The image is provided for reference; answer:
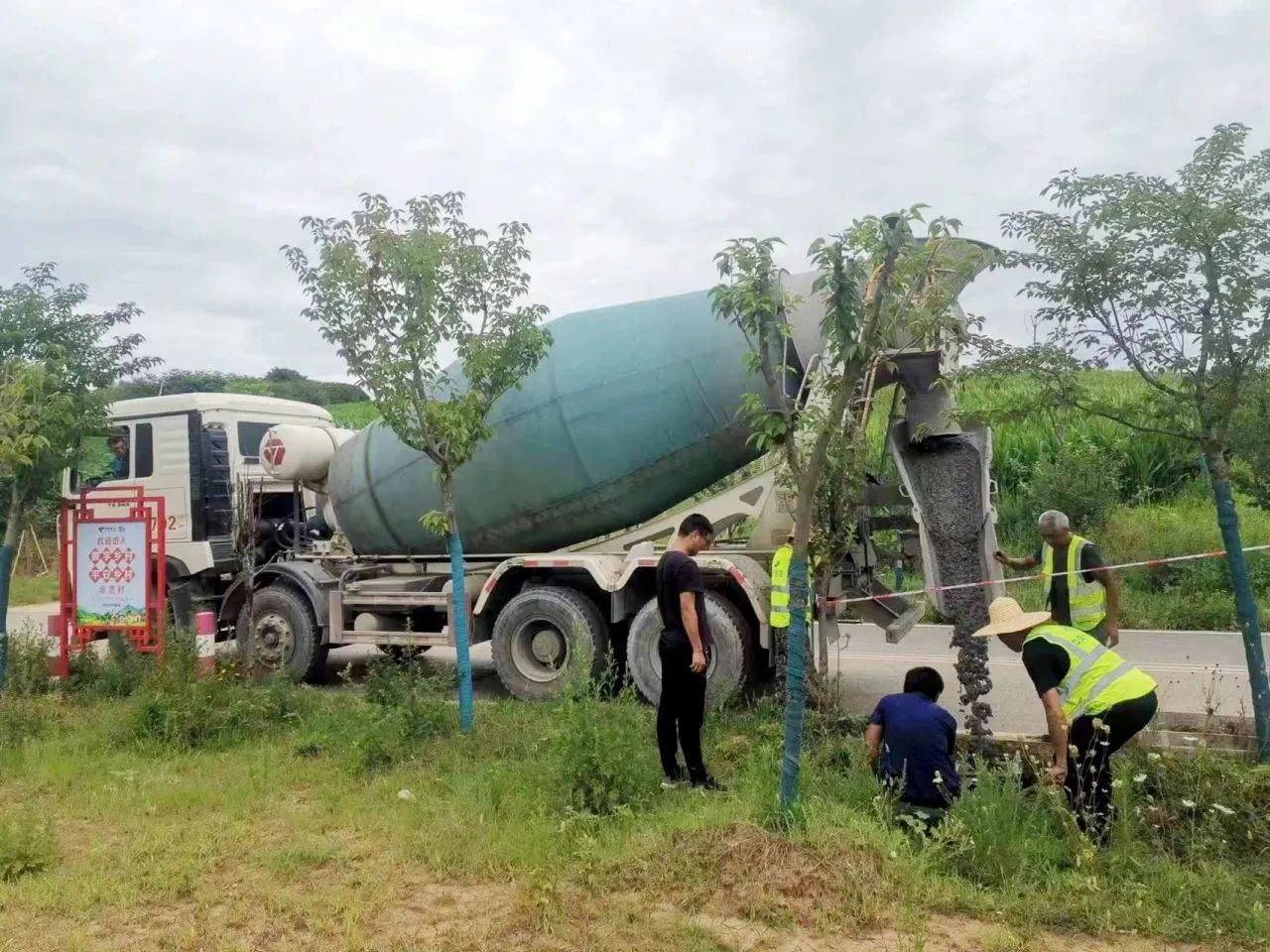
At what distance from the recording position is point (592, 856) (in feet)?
14.7

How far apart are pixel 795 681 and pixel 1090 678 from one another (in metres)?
1.32

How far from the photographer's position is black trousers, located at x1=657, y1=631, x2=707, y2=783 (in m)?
5.57

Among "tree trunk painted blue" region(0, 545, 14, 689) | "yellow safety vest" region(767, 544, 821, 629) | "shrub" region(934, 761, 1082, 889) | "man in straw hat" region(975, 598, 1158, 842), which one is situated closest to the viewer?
"shrub" region(934, 761, 1082, 889)

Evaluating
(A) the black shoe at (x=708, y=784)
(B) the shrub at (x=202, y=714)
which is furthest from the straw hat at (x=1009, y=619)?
(B) the shrub at (x=202, y=714)

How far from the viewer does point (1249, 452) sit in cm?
562

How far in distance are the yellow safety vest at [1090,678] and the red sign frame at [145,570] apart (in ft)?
23.2

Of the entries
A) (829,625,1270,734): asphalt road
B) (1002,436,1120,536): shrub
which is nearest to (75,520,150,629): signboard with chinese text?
(829,625,1270,734): asphalt road

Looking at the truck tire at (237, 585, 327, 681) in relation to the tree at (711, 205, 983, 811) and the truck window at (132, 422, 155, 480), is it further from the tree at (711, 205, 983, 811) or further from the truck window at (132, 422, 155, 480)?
the tree at (711, 205, 983, 811)

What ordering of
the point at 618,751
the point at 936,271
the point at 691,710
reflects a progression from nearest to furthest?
1. the point at 936,271
2. the point at 618,751
3. the point at 691,710

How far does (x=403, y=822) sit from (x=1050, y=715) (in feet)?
10.4

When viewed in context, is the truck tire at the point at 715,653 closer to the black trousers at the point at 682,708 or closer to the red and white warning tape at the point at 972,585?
the red and white warning tape at the point at 972,585

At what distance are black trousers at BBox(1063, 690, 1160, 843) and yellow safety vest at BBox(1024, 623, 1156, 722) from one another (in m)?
0.04

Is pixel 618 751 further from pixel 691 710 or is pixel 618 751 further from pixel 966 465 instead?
pixel 966 465

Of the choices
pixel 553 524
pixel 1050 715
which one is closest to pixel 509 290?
pixel 553 524
